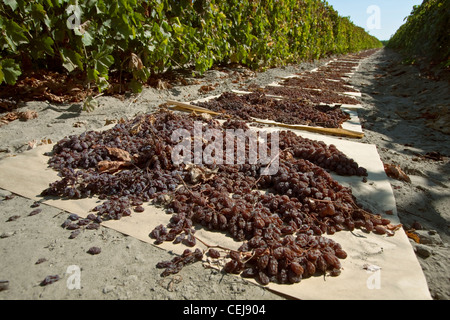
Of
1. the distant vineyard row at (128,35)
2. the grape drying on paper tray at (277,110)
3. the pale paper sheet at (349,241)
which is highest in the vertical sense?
the distant vineyard row at (128,35)

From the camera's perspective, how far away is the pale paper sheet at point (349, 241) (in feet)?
5.75

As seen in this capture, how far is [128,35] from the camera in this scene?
4961 mm

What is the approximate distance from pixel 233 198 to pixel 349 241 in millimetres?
1023

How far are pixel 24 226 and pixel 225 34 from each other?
24.2 feet

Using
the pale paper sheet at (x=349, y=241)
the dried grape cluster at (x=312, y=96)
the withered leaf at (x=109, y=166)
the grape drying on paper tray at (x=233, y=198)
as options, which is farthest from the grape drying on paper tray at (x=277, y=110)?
the withered leaf at (x=109, y=166)

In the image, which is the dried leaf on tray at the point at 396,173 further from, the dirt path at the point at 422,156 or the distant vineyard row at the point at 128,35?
the distant vineyard row at the point at 128,35

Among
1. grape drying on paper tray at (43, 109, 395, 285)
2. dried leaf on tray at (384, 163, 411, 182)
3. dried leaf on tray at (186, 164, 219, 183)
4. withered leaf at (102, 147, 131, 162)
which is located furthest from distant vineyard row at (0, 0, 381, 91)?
dried leaf on tray at (384, 163, 411, 182)

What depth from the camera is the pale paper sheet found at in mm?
1753

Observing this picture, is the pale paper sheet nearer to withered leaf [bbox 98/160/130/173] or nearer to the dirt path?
the dirt path

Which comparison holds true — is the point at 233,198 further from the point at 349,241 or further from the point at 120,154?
the point at 120,154

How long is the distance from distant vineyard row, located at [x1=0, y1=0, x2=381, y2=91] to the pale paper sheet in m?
1.96

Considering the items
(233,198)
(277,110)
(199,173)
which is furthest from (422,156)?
(199,173)

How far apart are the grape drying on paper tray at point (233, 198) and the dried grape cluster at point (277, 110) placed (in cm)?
154

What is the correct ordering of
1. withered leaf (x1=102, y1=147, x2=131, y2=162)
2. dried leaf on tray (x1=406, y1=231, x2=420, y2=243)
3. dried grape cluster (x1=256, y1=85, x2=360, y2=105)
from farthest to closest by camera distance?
1. dried grape cluster (x1=256, y1=85, x2=360, y2=105)
2. withered leaf (x1=102, y1=147, x2=131, y2=162)
3. dried leaf on tray (x1=406, y1=231, x2=420, y2=243)
